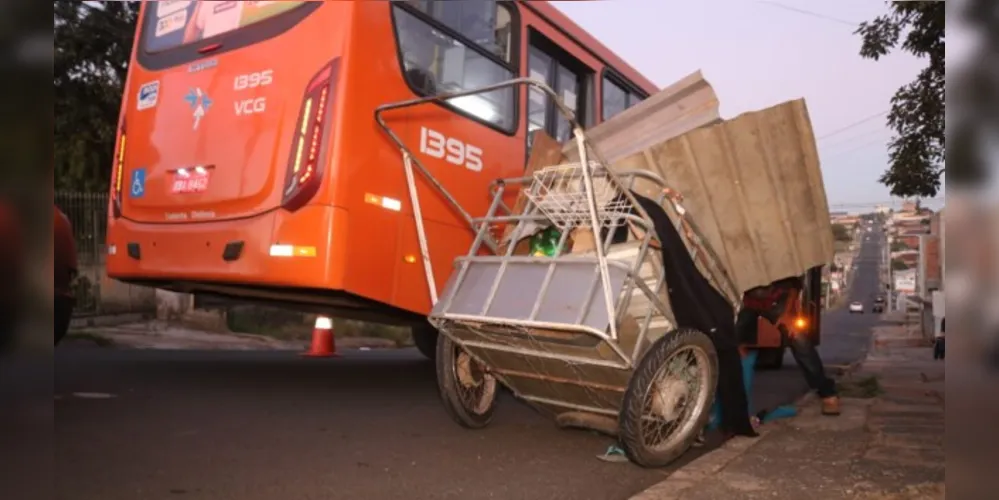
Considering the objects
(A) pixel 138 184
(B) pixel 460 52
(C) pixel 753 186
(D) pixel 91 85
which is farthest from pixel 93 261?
(C) pixel 753 186

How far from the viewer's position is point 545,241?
534cm

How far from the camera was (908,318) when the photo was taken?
124 ft

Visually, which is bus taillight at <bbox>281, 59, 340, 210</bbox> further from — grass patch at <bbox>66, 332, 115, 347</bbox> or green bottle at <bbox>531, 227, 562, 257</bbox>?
grass patch at <bbox>66, 332, 115, 347</bbox>

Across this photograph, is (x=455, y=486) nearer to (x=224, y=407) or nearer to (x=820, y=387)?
(x=224, y=407)

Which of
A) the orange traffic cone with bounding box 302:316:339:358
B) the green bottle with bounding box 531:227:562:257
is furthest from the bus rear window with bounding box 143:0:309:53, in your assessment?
the orange traffic cone with bounding box 302:316:339:358

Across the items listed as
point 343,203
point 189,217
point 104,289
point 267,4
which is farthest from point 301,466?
point 104,289

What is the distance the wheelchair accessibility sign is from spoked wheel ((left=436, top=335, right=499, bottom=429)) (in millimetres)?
2769

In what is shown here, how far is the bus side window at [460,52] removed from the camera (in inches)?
225

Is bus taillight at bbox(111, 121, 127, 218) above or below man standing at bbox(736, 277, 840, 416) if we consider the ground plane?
above

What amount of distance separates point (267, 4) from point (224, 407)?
308 centimetres

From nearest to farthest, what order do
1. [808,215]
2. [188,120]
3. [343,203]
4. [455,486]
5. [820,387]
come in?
[455,486] < [343,203] < [808,215] < [188,120] < [820,387]

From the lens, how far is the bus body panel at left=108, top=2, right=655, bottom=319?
Answer: 5.00 metres

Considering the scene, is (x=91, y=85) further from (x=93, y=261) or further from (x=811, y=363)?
(x=811, y=363)

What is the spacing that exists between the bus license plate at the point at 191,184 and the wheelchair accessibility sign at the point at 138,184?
15.8 inches
